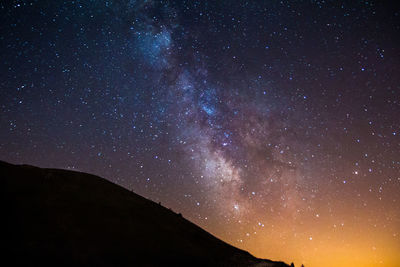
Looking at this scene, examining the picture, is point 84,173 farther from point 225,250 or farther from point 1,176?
point 225,250

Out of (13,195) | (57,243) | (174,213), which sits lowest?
(57,243)

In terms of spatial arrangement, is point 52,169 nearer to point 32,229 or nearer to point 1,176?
point 1,176

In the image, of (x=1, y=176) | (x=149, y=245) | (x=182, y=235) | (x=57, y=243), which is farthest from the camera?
(x=182, y=235)

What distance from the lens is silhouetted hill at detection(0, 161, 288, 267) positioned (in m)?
14.4

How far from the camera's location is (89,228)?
1800 cm

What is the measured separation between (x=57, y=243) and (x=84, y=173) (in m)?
13.8

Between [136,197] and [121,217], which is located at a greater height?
[136,197]

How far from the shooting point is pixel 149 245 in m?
18.9

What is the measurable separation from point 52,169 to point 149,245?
14922 mm

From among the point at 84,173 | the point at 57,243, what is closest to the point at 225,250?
the point at 57,243

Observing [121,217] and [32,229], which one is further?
[121,217]

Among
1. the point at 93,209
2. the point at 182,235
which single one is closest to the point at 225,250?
the point at 182,235

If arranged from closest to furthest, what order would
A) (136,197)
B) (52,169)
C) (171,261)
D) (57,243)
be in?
(57,243)
(171,261)
(52,169)
(136,197)

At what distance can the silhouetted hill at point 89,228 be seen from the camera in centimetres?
1439
